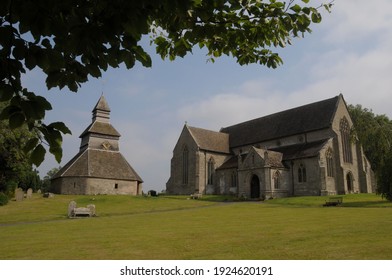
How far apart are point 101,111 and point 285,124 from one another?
93.1ft

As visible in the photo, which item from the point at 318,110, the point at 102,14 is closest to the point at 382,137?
the point at 318,110

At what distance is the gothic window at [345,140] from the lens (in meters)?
43.6

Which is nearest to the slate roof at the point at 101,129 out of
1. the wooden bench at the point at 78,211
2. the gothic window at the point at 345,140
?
the wooden bench at the point at 78,211

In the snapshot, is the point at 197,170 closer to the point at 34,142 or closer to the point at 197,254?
the point at 197,254

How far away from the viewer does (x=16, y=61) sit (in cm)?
382

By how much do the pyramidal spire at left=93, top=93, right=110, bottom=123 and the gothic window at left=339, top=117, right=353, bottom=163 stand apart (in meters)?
34.7

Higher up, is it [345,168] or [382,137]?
[382,137]

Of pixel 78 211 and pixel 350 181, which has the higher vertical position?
pixel 350 181

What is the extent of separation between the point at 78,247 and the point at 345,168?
38778mm

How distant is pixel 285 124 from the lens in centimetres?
4919

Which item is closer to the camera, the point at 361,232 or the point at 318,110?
the point at 361,232

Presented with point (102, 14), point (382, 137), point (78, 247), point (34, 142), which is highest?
point (382, 137)

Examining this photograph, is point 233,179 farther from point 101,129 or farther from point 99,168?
point 101,129

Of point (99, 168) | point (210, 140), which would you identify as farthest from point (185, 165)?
point (99, 168)
